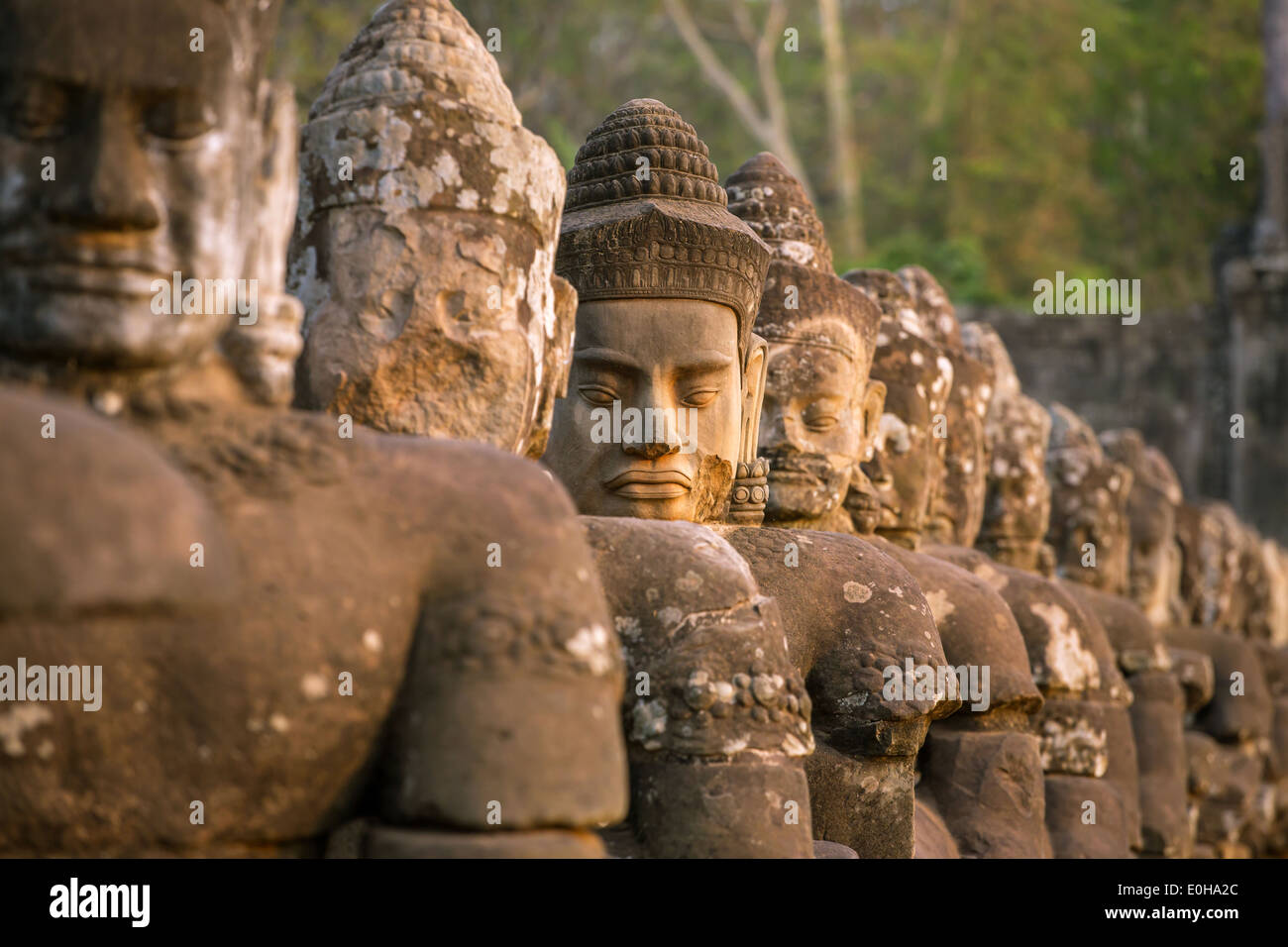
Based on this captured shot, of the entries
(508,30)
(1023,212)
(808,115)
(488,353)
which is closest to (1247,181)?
(1023,212)

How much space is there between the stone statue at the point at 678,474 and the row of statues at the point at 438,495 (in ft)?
0.04

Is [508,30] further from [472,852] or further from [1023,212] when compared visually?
[472,852]

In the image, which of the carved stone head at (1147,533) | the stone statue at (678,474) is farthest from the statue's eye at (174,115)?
the carved stone head at (1147,533)

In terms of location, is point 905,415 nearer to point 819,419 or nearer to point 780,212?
point 819,419

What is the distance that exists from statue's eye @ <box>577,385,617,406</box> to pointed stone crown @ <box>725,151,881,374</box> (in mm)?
1284

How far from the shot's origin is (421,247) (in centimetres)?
363

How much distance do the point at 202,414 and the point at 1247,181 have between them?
2450cm

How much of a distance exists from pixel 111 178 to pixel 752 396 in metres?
2.95

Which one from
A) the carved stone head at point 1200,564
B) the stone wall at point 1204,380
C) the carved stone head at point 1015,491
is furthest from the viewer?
the stone wall at point 1204,380

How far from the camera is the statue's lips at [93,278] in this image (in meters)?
2.58

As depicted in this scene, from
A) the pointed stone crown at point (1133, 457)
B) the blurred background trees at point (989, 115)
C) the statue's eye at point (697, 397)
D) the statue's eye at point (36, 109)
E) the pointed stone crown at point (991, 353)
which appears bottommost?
the statue's eye at point (697, 397)

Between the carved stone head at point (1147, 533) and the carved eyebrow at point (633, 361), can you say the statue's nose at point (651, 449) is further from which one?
the carved stone head at point (1147, 533)

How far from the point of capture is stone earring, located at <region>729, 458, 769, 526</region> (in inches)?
203

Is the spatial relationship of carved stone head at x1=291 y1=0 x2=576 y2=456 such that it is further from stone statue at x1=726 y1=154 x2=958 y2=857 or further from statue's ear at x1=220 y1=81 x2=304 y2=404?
stone statue at x1=726 y1=154 x2=958 y2=857
